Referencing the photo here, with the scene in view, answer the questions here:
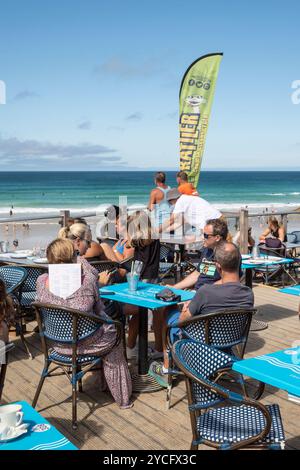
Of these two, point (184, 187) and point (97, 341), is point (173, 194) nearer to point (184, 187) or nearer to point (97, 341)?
point (184, 187)

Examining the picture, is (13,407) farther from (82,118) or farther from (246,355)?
(82,118)

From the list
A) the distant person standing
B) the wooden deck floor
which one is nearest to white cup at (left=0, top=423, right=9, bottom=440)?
the wooden deck floor

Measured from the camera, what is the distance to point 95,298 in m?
3.18

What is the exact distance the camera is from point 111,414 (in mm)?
3172

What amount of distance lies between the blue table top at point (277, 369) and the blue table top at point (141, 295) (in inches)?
44.6

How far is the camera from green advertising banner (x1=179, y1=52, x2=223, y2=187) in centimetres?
895

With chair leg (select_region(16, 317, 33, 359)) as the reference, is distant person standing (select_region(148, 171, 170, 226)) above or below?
above

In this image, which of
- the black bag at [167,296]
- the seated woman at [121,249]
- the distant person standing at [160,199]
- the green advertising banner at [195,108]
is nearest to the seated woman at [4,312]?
the black bag at [167,296]

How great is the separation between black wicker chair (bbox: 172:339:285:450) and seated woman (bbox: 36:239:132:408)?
2.94ft

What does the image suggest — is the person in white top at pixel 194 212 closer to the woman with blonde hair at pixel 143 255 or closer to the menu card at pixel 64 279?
the woman with blonde hair at pixel 143 255

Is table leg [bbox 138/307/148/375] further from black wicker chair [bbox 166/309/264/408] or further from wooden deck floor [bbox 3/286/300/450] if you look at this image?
black wicker chair [bbox 166/309/264/408]

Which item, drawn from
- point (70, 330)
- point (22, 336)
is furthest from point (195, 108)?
point (70, 330)

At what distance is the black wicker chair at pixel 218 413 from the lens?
6.90 feet

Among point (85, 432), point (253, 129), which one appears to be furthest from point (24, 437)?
point (253, 129)
